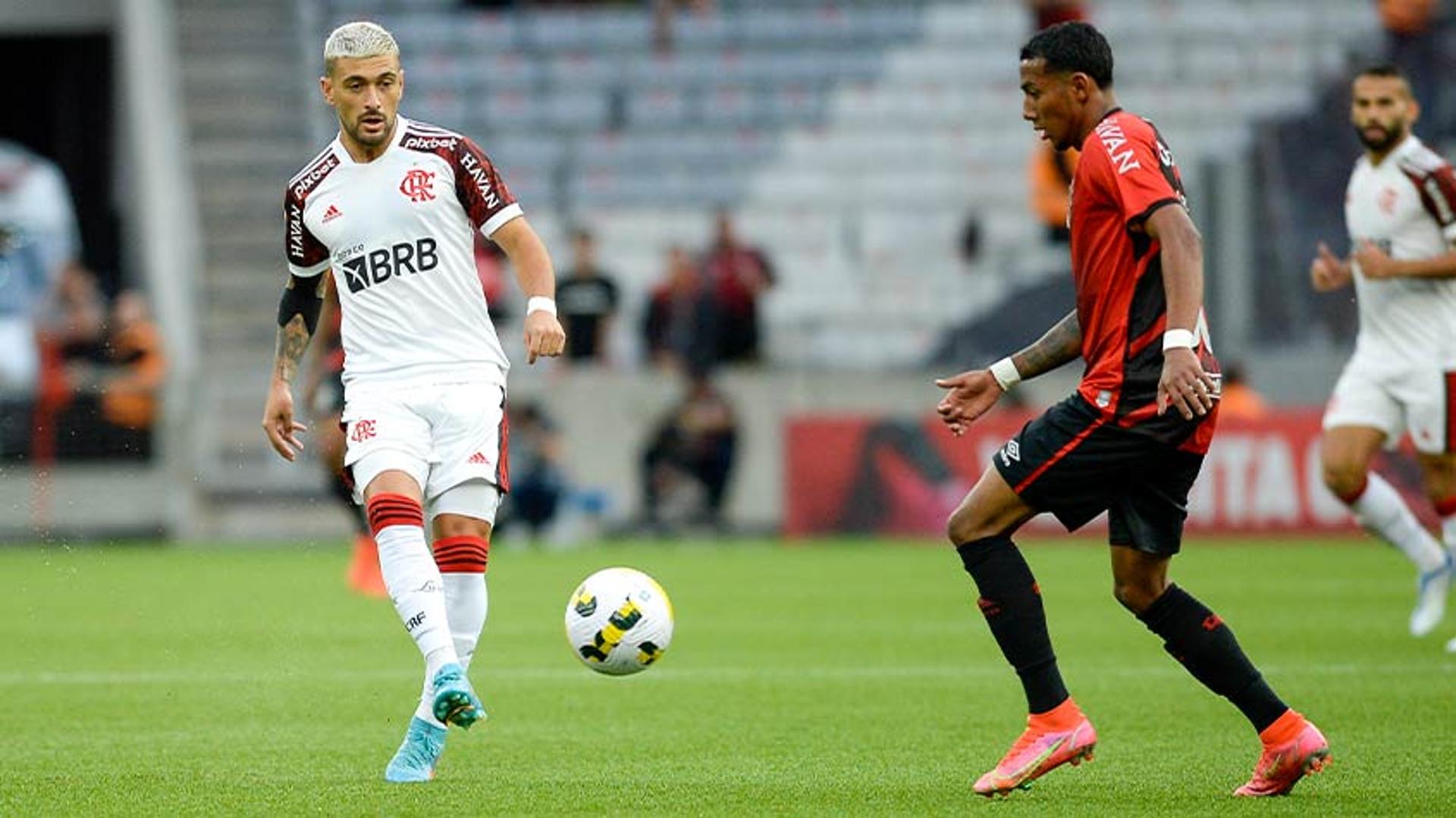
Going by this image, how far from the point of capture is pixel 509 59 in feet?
83.5

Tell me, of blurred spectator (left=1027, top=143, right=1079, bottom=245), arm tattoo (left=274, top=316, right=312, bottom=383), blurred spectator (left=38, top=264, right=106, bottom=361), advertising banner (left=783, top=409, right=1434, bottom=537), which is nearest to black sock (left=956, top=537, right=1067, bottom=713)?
arm tattoo (left=274, top=316, right=312, bottom=383)

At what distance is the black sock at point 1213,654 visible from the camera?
681 cm

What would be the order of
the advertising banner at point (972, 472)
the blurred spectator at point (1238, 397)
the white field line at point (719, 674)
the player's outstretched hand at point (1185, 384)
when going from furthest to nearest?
the blurred spectator at point (1238, 397), the advertising banner at point (972, 472), the white field line at point (719, 674), the player's outstretched hand at point (1185, 384)

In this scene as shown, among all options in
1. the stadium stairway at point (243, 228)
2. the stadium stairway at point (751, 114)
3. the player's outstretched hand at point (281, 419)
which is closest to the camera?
the player's outstretched hand at point (281, 419)

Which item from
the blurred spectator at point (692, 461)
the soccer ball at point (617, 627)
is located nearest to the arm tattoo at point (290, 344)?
the soccer ball at point (617, 627)

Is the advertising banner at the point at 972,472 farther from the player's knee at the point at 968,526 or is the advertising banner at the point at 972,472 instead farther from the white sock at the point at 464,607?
the player's knee at the point at 968,526

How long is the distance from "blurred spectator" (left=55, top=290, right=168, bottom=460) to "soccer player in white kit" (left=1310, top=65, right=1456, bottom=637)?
1217cm

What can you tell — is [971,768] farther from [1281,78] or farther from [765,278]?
[1281,78]

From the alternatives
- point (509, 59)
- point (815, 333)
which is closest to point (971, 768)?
point (815, 333)

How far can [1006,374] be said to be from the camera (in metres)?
7.12

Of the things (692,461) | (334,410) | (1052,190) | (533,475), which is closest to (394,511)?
(334,410)

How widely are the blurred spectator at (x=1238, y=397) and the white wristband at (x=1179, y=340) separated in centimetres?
1295

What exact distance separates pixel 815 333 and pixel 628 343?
1.96 m

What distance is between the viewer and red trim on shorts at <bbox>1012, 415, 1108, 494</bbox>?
6.75m
